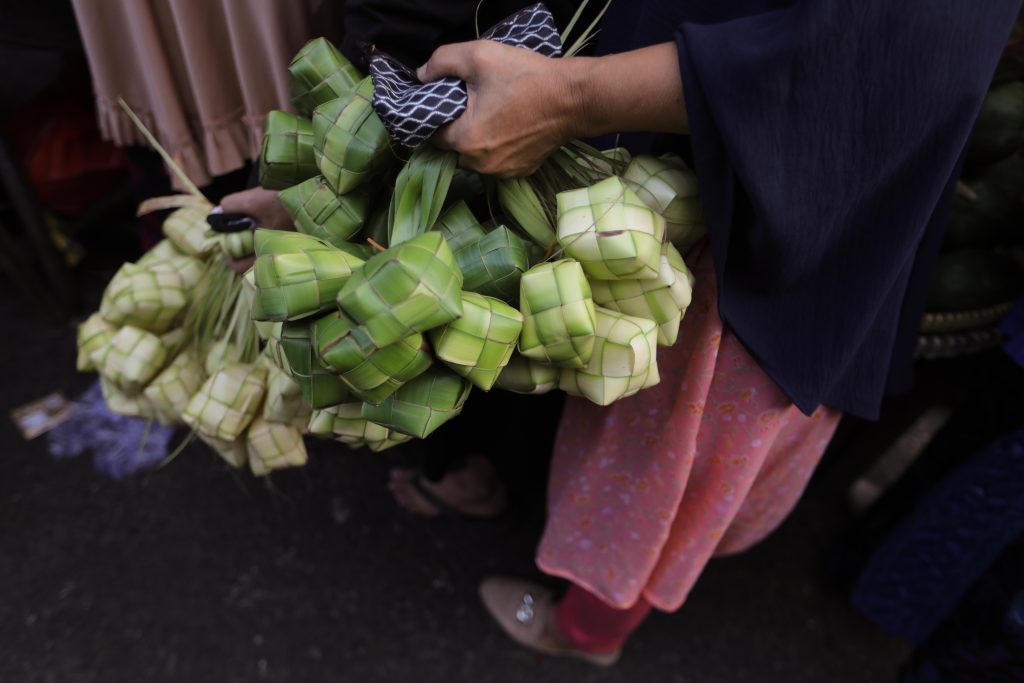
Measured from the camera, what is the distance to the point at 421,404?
0.61m

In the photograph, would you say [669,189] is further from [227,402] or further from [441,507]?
[441,507]

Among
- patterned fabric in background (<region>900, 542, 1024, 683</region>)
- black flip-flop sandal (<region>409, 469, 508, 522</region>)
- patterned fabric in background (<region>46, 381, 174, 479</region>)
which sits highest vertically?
patterned fabric in background (<region>900, 542, 1024, 683</region>)

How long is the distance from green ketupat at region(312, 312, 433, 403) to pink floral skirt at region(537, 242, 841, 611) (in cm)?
40

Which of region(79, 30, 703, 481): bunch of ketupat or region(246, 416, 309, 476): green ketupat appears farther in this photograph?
region(246, 416, 309, 476): green ketupat

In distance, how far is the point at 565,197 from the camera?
63 centimetres

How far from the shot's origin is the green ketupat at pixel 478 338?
0.57 m

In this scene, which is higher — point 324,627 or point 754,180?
point 754,180

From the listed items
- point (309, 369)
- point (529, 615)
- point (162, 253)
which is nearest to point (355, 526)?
point (529, 615)

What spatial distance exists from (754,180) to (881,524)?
4.41 ft

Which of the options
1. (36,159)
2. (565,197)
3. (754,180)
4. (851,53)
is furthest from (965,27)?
(36,159)

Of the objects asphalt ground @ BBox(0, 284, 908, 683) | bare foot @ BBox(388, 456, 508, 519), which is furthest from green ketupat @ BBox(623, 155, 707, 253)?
bare foot @ BBox(388, 456, 508, 519)

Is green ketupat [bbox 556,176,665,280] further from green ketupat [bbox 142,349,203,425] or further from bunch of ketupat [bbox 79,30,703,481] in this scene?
green ketupat [bbox 142,349,203,425]

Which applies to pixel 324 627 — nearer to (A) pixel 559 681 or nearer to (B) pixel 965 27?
(A) pixel 559 681

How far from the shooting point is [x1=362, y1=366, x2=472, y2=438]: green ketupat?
→ 60 cm
